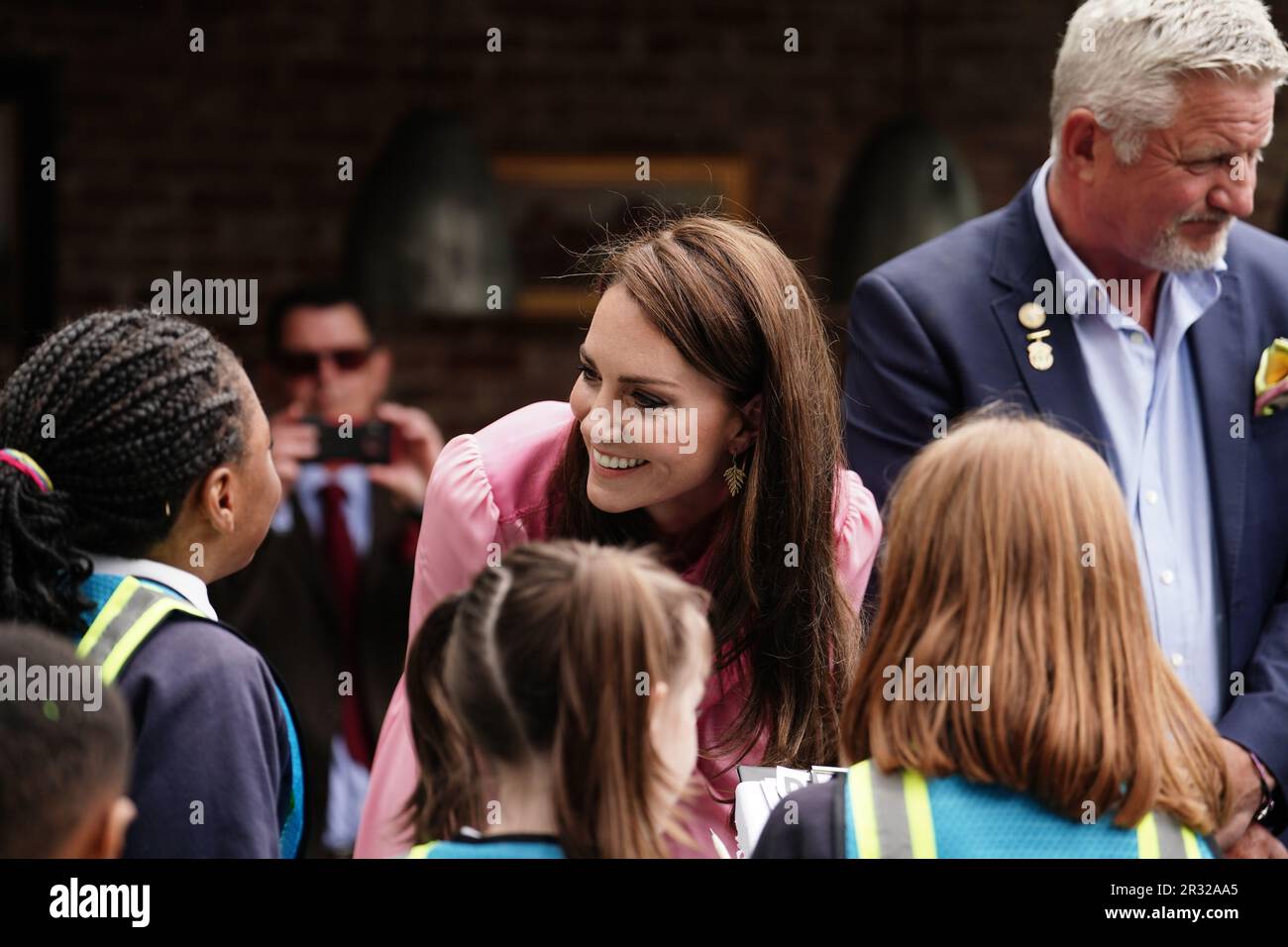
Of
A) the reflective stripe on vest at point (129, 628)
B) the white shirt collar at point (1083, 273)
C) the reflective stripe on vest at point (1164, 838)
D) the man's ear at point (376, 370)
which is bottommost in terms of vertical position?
the reflective stripe on vest at point (1164, 838)

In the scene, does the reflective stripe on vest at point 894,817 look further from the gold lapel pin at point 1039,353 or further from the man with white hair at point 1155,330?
the gold lapel pin at point 1039,353

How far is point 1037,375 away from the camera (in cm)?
270

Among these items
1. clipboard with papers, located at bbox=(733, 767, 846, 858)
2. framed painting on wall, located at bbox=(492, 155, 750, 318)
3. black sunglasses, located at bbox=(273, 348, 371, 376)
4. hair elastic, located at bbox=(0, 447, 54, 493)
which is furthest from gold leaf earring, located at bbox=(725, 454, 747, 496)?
framed painting on wall, located at bbox=(492, 155, 750, 318)

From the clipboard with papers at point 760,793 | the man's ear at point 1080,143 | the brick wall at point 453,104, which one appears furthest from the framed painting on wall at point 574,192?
the clipboard with papers at point 760,793

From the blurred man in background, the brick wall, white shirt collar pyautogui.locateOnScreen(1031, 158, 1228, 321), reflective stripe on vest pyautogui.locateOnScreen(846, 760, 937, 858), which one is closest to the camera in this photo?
reflective stripe on vest pyautogui.locateOnScreen(846, 760, 937, 858)

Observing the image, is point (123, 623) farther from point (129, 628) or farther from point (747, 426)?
point (747, 426)

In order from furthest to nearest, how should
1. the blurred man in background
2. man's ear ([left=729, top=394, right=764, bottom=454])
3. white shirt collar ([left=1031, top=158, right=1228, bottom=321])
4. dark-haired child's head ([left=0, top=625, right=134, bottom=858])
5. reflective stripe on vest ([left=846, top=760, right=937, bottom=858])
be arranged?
the blurred man in background
white shirt collar ([left=1031, top=158, right=1228, bottom=321])
man's ear ([left=729, top=394, right=764, bottom=454])
reflective stripe on vest ([left=846, top=760, right=937, bottom=858])
dark-haired child's head ([left=0, top=625, right=134, bottom=858])

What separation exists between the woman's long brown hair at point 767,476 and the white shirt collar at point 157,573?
54 centimetres

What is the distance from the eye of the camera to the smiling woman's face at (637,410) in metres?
2.31

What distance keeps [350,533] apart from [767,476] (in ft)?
6.45

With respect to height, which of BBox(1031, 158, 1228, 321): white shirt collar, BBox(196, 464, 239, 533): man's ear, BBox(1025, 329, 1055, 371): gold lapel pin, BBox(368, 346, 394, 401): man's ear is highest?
BBox(1031, 158, 1228, 321): white shirt collar

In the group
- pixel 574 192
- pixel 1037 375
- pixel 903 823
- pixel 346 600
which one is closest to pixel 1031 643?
pixel 903 823

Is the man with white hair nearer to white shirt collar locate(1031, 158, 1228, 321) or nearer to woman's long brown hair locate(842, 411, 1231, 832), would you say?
white shirt collar locate(1031, 158, 1228, 321)

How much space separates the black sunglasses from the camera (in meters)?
4.35
